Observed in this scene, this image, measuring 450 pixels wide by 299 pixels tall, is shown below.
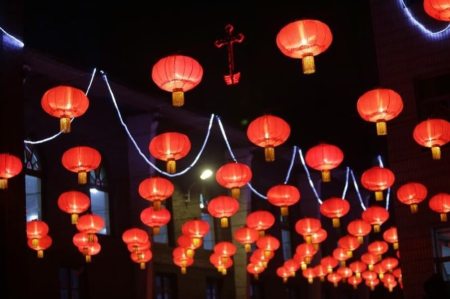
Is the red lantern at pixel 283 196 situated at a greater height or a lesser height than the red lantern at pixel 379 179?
greater

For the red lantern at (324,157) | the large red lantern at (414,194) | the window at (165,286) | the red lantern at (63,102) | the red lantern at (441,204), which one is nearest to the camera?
the red lantern at (63,102)

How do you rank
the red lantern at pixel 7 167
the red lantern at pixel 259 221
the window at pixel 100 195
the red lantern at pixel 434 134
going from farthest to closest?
the red lantern at pixel 259 221 → the window at pixel 100 195 → the red lantern at pixel 434 134 → the red lantern at pixel 7 167

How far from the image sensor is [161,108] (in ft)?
69.3

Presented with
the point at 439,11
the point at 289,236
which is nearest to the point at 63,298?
the point at 439,11

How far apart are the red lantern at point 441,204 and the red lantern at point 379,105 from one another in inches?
120

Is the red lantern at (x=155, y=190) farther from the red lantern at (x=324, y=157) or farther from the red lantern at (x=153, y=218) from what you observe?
the red lantern at (x=324, y=157)

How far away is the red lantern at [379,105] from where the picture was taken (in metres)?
12.3

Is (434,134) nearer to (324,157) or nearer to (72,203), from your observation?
(324,157)

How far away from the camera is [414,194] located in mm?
14781

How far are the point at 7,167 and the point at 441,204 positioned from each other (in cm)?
843

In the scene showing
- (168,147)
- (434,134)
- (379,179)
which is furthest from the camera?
(379,179)

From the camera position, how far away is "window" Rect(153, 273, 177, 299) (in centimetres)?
2181

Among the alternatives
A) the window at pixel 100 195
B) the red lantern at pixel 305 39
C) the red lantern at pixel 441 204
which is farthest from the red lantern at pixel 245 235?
the red lantern at pixel 305 39

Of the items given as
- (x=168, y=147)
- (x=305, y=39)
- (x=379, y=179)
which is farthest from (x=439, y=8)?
(x=168, y=147)
